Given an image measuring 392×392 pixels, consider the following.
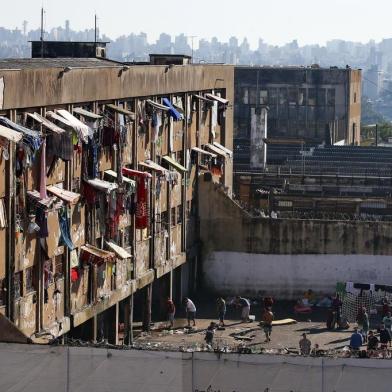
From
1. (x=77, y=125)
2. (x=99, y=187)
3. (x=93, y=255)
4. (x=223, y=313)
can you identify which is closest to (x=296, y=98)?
(x=223, y=313)

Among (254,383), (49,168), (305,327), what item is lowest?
(305,327)

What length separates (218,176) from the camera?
4512 cm

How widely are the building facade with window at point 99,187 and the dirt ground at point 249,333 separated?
1004 mm

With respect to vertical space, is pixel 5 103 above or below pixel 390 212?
above

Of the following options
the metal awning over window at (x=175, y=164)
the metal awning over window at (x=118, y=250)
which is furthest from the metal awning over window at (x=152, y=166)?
the metal awning over window at (x=118, y=250)

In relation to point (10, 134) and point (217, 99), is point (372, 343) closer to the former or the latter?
point (10, 134)

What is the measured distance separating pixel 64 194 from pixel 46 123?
188cm

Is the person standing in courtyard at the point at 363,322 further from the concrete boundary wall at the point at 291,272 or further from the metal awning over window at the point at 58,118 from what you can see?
the metal awning over window at the point at 58,118

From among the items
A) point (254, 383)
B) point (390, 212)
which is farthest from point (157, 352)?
point (390, 212)

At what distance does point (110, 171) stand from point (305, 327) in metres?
7.87

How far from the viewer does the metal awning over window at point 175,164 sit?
3900 cm

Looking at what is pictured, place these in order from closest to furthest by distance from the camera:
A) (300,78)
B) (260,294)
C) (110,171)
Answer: (110,171), (260,294), (300,78)

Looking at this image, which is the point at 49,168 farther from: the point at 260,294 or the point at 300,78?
the point at 300,78

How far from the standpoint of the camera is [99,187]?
1252 inches
